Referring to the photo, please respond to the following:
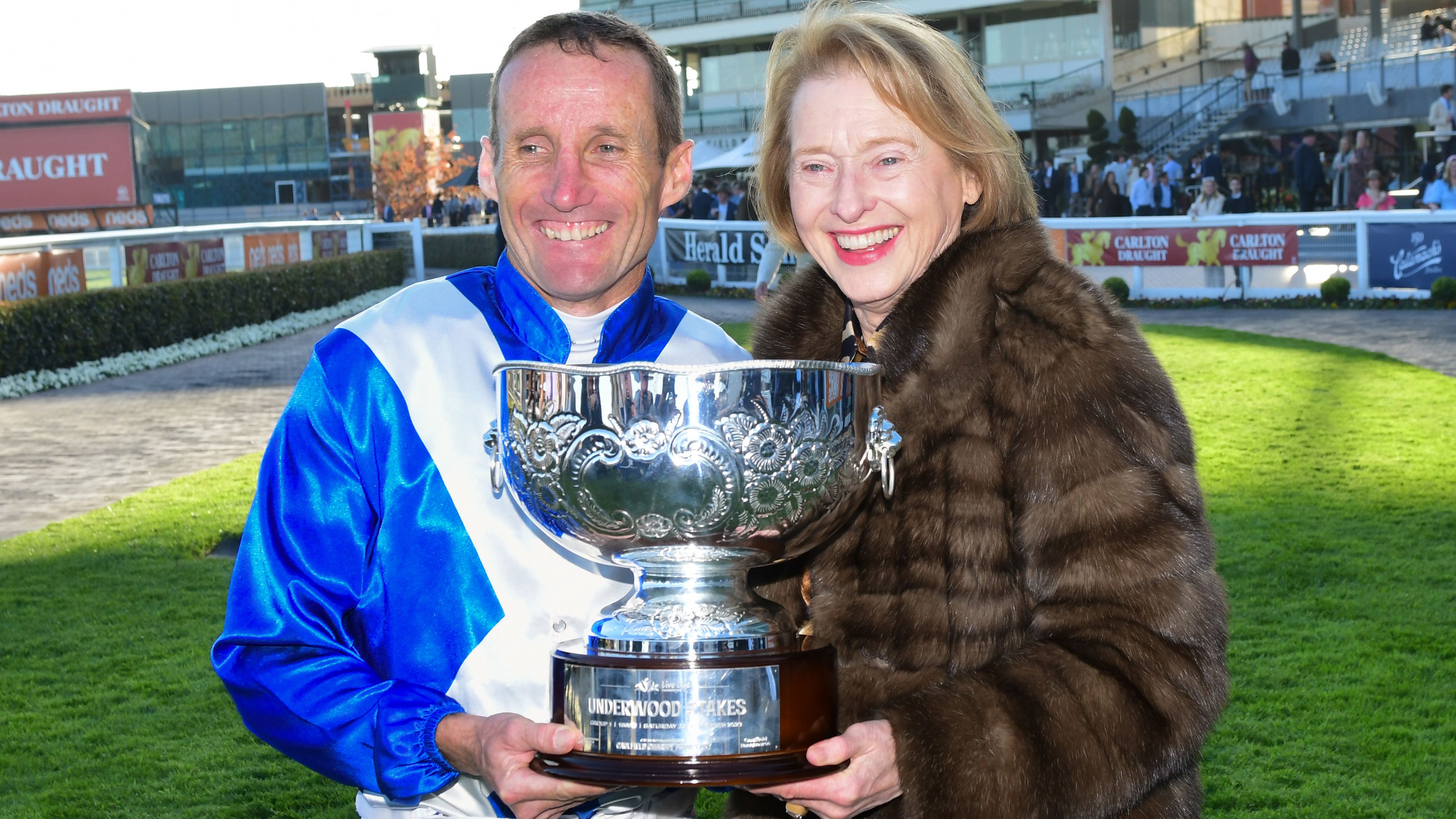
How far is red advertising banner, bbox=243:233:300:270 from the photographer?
20344 mm

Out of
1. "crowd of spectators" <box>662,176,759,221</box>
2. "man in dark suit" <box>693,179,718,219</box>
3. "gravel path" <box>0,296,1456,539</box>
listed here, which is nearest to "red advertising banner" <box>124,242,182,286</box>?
"gravel path" <box>0,296,1456,539</box>

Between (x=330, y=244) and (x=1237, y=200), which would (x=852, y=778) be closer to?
(x=1237, y=200)

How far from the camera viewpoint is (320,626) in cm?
193

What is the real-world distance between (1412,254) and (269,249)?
1648cm

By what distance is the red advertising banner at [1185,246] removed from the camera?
1736 centimetres

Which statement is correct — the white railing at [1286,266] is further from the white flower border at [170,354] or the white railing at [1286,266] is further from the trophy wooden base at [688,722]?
the trophy wooden base at [688,722]

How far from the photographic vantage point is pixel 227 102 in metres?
72.8

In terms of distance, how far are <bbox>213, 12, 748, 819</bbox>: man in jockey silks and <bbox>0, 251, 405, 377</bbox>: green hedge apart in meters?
13.0

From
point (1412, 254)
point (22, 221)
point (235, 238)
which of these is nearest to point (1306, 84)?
point (1412, 254)

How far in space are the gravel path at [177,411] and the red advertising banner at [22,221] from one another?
3226 cm

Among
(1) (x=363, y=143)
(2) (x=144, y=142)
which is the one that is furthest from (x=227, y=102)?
(2) (x=144, y=142)

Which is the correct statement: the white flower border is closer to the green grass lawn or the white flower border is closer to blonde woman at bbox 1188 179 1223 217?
the green grass lawn

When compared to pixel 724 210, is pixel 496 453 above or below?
below

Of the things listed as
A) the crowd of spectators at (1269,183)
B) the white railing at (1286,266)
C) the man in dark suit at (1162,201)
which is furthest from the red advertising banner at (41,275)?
the man in dark suit at (1162,201)
